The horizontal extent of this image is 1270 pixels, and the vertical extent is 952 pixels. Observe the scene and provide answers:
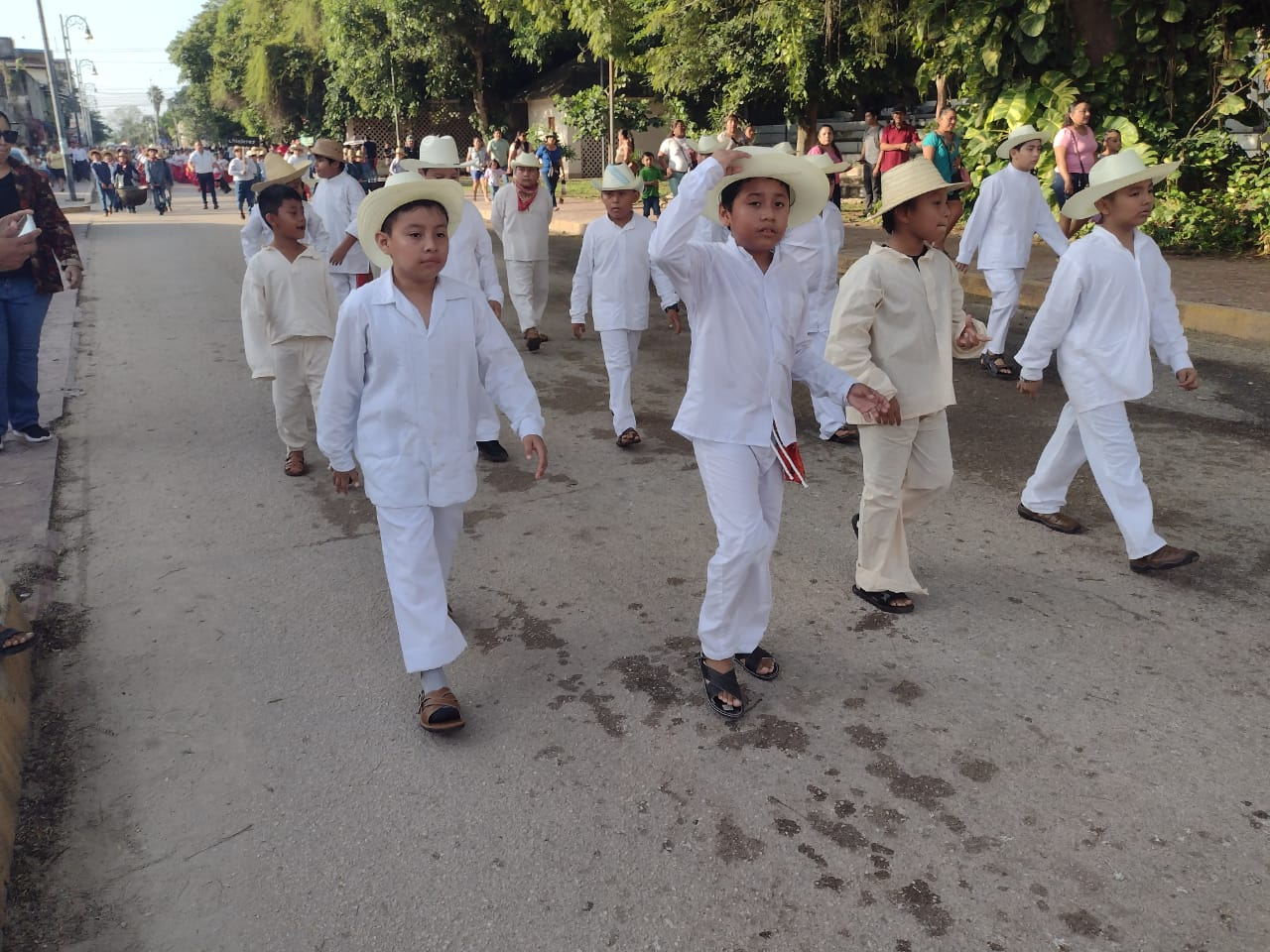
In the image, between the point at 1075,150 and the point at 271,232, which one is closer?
the point at 271,232

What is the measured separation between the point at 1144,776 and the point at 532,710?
6.28 feet

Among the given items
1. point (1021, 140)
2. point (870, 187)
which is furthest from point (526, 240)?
point (870, 187)

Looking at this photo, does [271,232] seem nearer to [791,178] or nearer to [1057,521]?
[791,178]

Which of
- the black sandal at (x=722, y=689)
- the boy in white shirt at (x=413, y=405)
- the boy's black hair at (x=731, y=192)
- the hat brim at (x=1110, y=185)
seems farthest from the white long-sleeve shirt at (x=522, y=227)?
the black sandal at (x=722, y=689)

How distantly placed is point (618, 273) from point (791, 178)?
11.3ft

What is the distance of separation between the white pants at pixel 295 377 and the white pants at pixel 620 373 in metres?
1.74

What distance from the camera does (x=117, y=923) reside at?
2.56 m

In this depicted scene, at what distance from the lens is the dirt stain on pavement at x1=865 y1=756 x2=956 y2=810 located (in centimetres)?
295

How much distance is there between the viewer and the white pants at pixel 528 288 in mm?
9258

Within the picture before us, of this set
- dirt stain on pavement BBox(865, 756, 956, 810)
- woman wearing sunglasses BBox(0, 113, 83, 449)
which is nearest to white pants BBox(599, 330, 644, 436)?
woman wearing sunglasses BBox(0, 113, 83, 449)

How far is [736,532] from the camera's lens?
11.1 feet

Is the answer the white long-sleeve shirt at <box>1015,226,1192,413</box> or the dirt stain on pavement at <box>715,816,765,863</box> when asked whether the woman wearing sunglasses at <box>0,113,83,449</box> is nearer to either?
the dirt stain on pavement at <box>715,816,765,863</box>

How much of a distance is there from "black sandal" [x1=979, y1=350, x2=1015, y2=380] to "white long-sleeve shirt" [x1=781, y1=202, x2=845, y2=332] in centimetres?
164

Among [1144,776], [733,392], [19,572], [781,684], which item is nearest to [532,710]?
[781,684]
